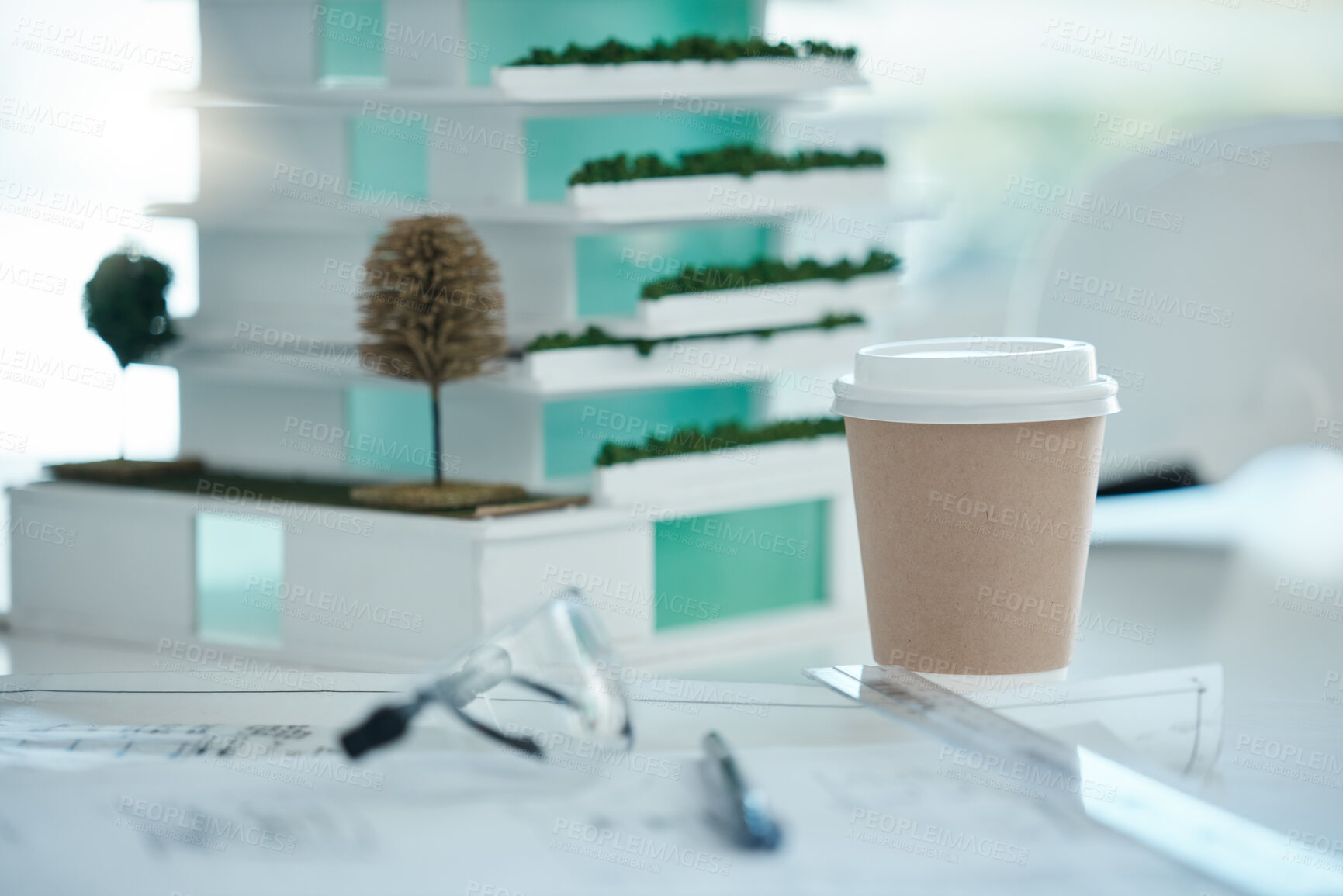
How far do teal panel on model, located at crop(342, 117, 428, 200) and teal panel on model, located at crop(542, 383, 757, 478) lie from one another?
63cm

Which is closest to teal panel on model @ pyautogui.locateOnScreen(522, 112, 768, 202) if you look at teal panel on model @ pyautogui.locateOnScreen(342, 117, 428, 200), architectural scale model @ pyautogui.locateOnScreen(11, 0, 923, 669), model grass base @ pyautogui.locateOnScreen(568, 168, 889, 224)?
architectural scale model @ pyautogui.locateOnScreen(11, 0, 923, 669)

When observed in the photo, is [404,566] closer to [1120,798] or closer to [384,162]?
[384,162]

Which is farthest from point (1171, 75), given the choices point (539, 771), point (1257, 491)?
point (539, 771)

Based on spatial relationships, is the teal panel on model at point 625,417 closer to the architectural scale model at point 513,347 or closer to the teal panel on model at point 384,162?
the architectural scale model at point 513,347

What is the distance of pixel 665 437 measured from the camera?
131 inches

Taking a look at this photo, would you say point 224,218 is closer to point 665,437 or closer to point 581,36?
point 581,36

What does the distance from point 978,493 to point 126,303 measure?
264 centimetres

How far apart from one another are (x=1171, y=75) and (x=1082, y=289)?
21.6 ft

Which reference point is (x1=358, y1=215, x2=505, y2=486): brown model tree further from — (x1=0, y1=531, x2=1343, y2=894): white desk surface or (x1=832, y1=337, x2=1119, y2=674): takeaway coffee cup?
(x1=832, y1=337, x2=1119, y2=674): takeaway coffee cup

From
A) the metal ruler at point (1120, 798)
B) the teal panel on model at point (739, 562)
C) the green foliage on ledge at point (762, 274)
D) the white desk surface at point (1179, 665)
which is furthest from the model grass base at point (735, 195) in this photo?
the metal ruler at point (1120, 798)

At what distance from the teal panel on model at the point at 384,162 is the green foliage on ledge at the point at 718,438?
0.80 meters

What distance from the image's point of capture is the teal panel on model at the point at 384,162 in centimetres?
339

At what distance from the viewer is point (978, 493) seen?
1.31 metres

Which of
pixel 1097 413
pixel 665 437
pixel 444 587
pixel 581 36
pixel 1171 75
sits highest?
pixel 1171 75
